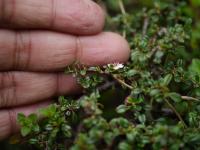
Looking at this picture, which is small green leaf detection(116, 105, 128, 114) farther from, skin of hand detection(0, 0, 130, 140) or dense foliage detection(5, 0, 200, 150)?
skin of hand detection(0, 0, 130, 140)

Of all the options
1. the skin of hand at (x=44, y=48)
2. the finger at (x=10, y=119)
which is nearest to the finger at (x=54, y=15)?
the skin of hand at (x=44, y=48)

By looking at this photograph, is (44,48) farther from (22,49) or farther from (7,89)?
(7,89)

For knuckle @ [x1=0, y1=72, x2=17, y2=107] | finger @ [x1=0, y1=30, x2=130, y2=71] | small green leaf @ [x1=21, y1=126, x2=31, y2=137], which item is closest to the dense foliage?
small green leaf @ [x1=21, y1=126, x2=31, y2=137]

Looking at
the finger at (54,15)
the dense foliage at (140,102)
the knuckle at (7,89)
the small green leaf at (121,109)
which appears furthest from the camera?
the knuckle at (7,89)

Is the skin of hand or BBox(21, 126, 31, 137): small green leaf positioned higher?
the skin of hand

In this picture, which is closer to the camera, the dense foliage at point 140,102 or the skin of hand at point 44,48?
the dense foliage at point 140,102

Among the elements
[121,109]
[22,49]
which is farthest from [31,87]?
[121,109]

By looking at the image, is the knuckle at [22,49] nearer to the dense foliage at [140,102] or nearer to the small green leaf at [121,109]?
the dense foliage at [140,102]
